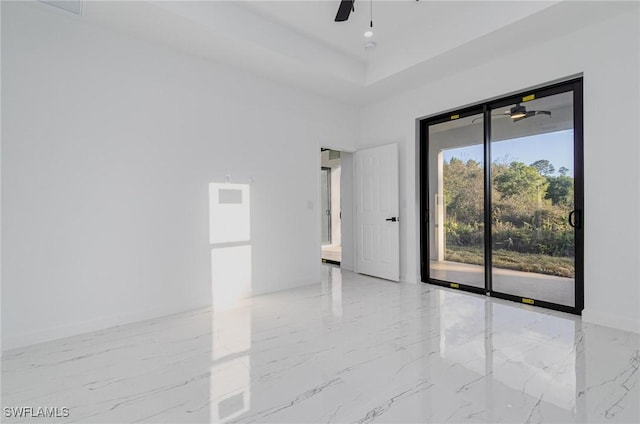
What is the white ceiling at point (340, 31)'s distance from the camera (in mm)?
2949

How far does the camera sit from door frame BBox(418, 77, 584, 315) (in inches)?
128

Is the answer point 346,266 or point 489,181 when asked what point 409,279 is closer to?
point 346,266

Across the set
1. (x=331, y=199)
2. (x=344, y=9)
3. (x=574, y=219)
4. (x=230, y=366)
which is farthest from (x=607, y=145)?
(x=331, y=199)

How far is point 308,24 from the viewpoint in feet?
11.7

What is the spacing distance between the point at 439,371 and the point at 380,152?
3.44 m

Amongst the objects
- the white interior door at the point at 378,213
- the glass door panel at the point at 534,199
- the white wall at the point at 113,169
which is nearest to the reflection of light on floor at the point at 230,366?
the white wall at the point at 113,169

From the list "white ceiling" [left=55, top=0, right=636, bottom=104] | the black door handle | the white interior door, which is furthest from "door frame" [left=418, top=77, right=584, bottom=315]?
"white ceiling" [left=55, top=0, right=636, bottom=104]

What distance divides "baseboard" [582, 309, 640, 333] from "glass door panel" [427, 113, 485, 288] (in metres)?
1.17

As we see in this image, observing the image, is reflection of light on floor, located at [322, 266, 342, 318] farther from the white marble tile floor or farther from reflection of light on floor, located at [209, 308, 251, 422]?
reflection of light on floor, located at [209, 308, 251, 422]

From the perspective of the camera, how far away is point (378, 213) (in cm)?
511

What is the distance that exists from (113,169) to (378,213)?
354 cm

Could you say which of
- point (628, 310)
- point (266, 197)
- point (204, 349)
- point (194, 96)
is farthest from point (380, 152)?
point (204, 349)

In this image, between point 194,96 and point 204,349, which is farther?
point 194,96

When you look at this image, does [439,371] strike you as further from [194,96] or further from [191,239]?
[194,96]
